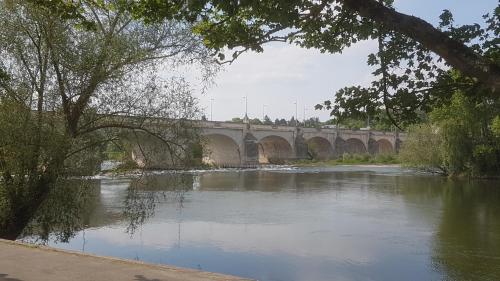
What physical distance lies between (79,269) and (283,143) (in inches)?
2932

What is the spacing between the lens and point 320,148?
8881cm

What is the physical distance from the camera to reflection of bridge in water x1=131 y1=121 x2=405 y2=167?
225ft

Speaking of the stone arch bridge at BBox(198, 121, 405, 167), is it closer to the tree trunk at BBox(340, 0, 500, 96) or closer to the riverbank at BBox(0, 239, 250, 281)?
the riverbank at BBox(0, 239, 250, 281)

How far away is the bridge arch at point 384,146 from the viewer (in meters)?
94.8

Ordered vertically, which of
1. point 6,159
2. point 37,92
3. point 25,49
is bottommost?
point 6,159

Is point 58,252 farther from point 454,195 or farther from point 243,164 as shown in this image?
point 243,164

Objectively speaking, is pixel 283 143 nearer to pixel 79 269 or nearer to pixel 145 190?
pixel 145 190

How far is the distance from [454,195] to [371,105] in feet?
82.9

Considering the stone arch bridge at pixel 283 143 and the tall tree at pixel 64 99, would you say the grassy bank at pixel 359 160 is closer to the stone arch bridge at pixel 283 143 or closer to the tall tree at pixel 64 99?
the stone arch bridge at pixel 283 143

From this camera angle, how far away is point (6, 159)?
10.3 meters

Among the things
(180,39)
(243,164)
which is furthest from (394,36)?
(243,164)

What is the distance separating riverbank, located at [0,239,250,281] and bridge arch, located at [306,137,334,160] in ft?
254

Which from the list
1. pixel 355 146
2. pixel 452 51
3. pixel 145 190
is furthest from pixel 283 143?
pixel 452 51

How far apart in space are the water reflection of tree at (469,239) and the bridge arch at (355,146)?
203ft
